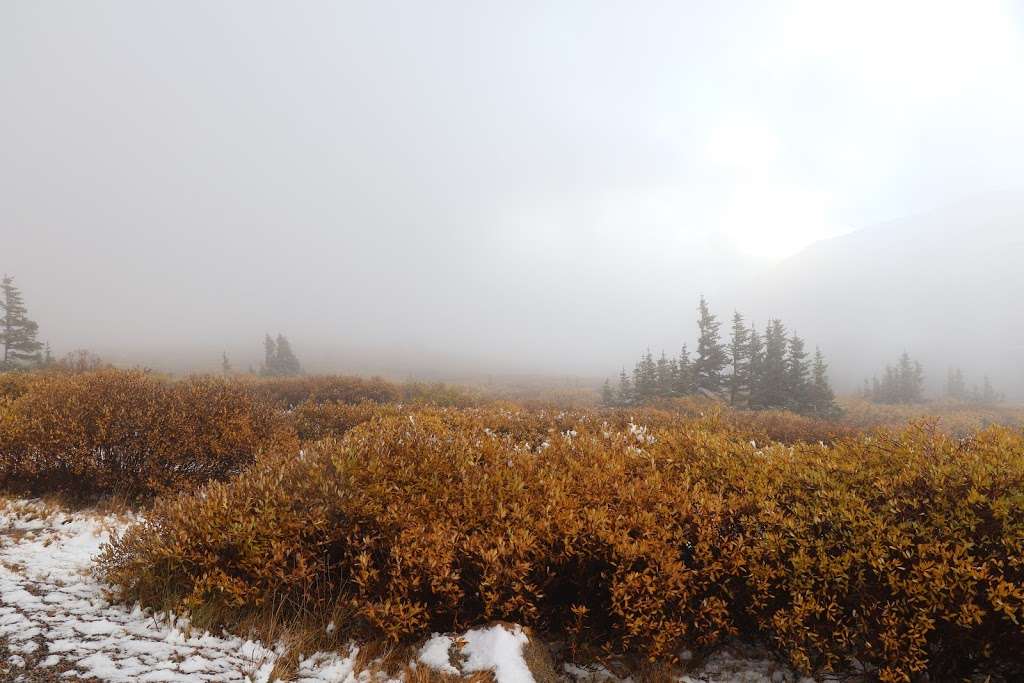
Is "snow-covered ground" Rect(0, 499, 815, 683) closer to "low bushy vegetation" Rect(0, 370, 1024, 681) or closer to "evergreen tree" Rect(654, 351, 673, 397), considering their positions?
"low bushy vegetation" Rect(0, 370, 1024, 681)

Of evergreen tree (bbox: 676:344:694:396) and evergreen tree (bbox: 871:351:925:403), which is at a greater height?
evergreen tree (bbox: 676:344:694:396)

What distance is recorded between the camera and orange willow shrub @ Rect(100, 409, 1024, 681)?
3236mm

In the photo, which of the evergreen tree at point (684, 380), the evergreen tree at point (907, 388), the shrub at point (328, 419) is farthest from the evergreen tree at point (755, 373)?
the shrub at point (328, 419)

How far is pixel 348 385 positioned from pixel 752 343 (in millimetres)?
Result: 25590

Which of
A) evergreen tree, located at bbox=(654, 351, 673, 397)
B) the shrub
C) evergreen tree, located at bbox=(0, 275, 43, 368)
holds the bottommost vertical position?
evergreen tree, located at bbox=(654, 351, 673, 397)

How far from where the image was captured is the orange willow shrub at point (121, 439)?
253 inches

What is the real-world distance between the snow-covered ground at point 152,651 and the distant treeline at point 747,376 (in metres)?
26.3

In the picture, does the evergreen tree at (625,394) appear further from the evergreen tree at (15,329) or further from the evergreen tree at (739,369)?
the evergreen tree at (15,329)

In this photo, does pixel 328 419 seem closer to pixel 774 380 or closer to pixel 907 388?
pixel 774 380

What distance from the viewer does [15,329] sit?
1188 inches

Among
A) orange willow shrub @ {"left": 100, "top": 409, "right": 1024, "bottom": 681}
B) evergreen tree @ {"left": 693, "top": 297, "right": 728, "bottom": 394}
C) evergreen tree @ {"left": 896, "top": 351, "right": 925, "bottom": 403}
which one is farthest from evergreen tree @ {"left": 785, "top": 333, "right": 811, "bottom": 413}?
orange willow shrub @ {"left": 100, "top": 409, "right": 1024, "bottom": 681}

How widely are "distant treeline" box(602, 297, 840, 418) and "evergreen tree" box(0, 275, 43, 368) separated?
41.4 m

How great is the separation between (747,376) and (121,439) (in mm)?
30834

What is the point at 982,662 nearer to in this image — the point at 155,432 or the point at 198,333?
the point at 155,432
